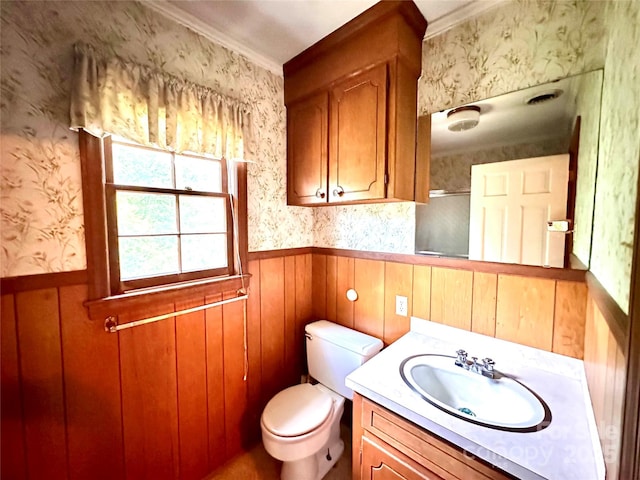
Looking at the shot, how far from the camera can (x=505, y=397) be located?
3.26ft

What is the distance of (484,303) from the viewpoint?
1.20m

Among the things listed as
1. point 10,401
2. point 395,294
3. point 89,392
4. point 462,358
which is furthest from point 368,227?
point 10,401

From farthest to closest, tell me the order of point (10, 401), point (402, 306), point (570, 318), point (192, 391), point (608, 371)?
point (402, 306) < point (192, 391) < point (570, 318) < point (10, 401) < point (608, 371)

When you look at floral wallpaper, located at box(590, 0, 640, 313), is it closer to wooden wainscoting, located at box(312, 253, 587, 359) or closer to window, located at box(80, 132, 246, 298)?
wooden wainscoting, located at box(312, 253, 587, 359)

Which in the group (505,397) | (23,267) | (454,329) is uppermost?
(23,267)

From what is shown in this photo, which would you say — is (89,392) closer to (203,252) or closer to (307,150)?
(203,252)

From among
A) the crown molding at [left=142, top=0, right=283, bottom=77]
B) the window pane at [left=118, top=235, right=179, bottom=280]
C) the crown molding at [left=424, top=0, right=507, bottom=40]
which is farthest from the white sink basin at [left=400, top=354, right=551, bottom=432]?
the crown molding at [left=142, top=0, right=283, bottom=77]

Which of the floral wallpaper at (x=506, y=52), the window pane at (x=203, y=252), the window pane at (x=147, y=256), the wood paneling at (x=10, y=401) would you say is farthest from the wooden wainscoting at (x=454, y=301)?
the wood paneling at (x=10, y=401)

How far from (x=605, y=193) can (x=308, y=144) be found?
1.28 metres

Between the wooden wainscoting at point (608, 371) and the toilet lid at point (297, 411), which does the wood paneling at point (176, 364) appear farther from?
the toilet lid at point (297, 411)

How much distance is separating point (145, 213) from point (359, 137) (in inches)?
43.3

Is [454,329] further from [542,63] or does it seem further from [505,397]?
[542,63]

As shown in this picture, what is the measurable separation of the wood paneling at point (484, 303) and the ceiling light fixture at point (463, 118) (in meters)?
0.71

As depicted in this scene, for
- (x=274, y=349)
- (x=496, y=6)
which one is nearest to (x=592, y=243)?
(x=496, y=6)
